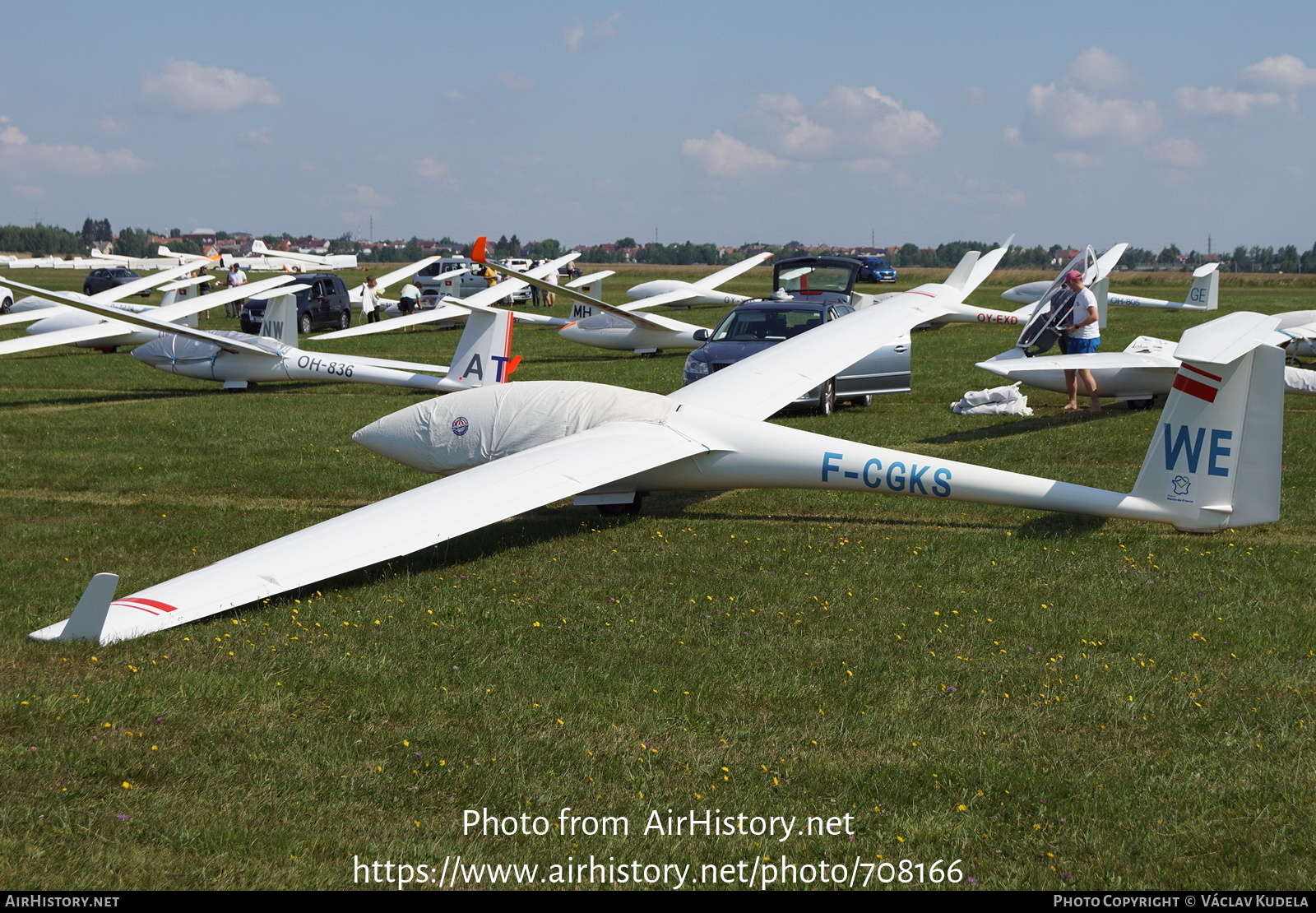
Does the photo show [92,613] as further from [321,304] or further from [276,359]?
[321,304]

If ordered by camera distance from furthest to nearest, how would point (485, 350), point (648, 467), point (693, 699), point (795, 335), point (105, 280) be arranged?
point (105, 280)
point (795, 335)
point (485, 350)
point (648, 467)
point (693, 699)

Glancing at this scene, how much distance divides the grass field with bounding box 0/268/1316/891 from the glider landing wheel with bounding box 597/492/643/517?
20 centimetres

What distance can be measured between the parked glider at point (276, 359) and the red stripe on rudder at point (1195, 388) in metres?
10.1

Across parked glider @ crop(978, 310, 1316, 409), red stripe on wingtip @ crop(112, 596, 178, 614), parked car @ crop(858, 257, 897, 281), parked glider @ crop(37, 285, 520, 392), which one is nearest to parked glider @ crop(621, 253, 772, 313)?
parked glider @ crop(37, 285, 520, 392)

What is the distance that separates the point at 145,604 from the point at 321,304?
2992 cm

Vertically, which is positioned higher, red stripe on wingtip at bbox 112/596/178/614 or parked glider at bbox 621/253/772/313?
parked glider at bbox 621/253/772/313

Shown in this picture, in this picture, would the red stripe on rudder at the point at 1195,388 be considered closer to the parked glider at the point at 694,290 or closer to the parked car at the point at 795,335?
the parked car at the point at 795,335

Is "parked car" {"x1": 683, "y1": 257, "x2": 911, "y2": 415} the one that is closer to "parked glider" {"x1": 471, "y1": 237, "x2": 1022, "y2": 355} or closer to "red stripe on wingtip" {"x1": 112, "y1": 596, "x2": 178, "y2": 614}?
"parked glider" {"x1": 471, "y1": 237, "x2": 1022, "y2": 355}

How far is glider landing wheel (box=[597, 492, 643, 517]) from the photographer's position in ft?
33.5

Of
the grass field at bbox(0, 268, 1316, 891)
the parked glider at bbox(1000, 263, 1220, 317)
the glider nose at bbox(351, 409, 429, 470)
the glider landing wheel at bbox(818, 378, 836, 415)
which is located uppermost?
the parked glider at bbox(1000, 263, 1220, 317)

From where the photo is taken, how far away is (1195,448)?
8.09m

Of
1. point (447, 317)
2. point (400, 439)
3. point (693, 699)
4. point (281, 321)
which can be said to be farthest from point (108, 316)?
point (693, 699)

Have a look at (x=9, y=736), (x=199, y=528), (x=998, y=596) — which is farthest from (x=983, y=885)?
(x=199, y=528)
